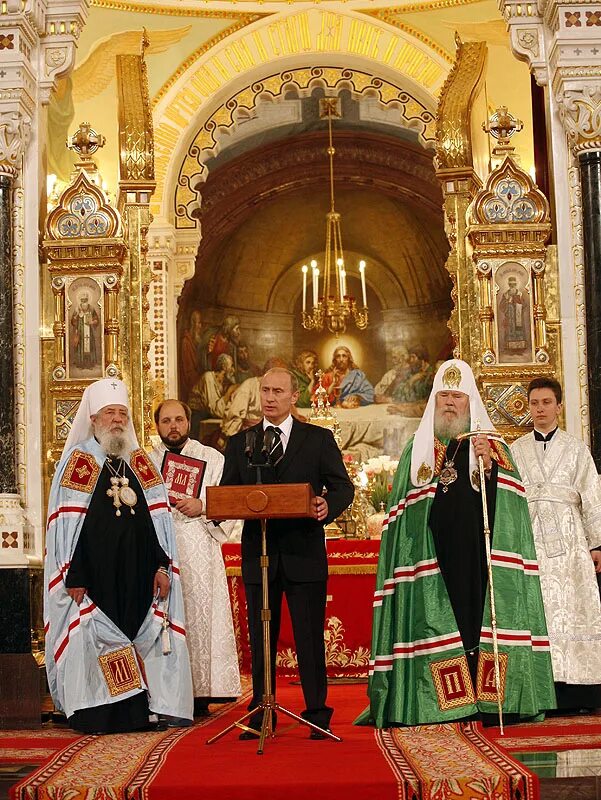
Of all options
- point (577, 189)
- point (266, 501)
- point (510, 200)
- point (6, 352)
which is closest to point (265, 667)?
point (266, 501)

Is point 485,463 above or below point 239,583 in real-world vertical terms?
above

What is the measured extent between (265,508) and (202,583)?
1.77 m

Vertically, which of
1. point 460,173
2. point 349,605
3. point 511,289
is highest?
point 460,173

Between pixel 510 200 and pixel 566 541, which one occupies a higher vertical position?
pixel 510 200

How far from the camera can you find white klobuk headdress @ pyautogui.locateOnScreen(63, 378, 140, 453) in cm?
642

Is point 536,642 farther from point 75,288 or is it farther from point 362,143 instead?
point 362,143

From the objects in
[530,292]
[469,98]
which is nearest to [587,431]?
[530,292]

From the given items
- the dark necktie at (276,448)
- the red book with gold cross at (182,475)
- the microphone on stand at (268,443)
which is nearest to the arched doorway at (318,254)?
the red book with gold cross at (182,475)

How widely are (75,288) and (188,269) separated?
5.15 metres

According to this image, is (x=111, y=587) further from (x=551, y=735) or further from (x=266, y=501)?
(x=551, y=735)

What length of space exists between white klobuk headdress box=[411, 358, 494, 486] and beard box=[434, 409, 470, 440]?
29 millimetres

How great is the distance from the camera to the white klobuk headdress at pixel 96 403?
21.1ft

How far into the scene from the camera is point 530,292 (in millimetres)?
8000

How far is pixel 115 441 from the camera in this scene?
645 cm
